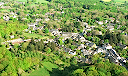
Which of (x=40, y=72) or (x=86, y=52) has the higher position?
(x=86, y=52)

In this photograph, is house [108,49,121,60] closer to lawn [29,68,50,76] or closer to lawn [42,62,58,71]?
lawn [42,62,58,71]

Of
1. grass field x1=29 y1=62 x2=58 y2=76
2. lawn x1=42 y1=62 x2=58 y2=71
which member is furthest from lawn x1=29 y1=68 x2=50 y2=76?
lawn x1=42 y1=62 x2=58 y2=71

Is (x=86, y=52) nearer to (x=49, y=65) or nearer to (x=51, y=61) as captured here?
(x=51, y=61)

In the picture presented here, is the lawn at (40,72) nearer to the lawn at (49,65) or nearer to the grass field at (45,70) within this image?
the grass field at (45,70)

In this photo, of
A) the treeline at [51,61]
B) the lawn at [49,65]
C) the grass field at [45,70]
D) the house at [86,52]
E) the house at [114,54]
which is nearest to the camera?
the treeline at [51,61]

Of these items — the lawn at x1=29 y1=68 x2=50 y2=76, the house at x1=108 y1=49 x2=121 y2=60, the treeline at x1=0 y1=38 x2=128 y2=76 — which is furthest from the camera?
the house at x1=108 y1=49 x2=121 y2=60

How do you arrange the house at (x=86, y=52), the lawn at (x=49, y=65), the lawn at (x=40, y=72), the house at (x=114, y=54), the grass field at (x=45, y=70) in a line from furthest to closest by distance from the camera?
the house at (x=86, y=52) < the house at (x=114, y=54) < the lawn at (x=49, y=65) < the grass field at (x=45, y=70) < the lawn at (x=40, y=72)

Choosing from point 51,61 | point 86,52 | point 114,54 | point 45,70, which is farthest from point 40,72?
point 114,54

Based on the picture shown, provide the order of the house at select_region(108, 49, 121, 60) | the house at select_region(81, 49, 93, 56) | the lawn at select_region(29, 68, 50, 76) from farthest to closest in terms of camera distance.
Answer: the house at select_region(81, 49, 93, 56) < the house at select_region(108, 49, 121, 60) < the lawn at select_region(29, 68, 50, 76)

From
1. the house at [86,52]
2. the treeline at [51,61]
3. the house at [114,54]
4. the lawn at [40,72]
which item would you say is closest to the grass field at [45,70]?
the lawn at [40,72]

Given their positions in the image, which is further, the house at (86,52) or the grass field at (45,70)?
the house at (86,52)

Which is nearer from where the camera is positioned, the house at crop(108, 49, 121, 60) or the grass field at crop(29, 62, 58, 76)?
the grass field at crop(29, 62, 58, 76)
